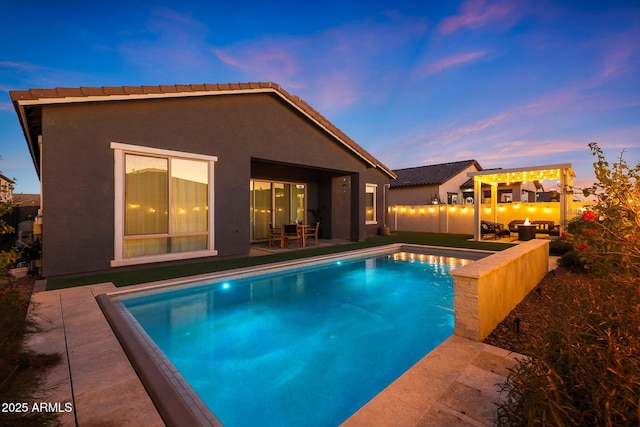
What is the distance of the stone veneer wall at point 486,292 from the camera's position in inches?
145

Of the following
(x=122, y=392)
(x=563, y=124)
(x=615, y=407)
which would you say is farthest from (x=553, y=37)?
(x=122, y=392)

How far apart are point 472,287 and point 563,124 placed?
19.2m

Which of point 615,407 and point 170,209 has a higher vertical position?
point 170,209

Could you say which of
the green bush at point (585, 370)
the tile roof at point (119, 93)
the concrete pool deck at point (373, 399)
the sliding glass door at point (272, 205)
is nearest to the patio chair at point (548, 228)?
the sliding glass door at point (272, 205)

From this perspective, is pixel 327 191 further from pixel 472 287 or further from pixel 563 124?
pixel 563 124

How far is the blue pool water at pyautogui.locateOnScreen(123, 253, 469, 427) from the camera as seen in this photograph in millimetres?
3254

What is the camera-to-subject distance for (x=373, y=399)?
8.22ft

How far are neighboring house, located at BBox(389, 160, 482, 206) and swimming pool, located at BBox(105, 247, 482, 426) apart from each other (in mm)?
18302

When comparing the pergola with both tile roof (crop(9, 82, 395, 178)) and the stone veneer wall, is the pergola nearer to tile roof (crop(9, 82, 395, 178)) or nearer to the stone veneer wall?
tile roof (crop(9, 82, 395, 178))

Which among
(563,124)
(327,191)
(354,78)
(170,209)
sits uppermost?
(354,78)

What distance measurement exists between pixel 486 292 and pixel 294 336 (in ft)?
10.1

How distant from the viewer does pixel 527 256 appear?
5.74m

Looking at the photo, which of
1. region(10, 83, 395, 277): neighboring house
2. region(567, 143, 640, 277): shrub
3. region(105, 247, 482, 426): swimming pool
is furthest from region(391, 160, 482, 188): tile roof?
region(567, 143, 640, 277): shrub

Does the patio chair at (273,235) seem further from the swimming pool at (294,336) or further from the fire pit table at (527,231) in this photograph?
the fire pit table at (527,231)
